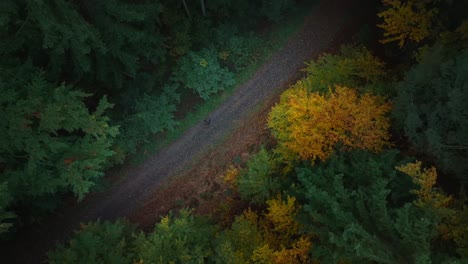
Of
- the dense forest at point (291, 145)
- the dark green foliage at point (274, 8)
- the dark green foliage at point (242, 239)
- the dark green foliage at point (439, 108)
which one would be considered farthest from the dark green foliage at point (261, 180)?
the dark green foliage at point (274, 8)

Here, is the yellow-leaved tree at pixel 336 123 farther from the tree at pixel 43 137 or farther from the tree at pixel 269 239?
the tree at pixel 43 137

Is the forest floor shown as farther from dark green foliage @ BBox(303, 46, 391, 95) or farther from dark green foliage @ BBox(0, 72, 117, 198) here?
dark green foliage @ BBox(0, 72, 117, 198)

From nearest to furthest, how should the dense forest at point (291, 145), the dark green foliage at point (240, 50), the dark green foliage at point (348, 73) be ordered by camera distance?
the dense forest at point (291, 145) → the dark green foliage at point (348, 73) → the dark green foliage at point (240, 50)

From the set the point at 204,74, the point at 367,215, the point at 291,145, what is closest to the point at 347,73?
the point at 291,145

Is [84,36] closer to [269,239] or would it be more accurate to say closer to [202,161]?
[202,161]

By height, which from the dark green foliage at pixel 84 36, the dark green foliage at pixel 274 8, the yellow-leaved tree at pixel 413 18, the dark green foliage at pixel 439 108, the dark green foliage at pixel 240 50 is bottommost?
the dark green foliage at pixel 439 108

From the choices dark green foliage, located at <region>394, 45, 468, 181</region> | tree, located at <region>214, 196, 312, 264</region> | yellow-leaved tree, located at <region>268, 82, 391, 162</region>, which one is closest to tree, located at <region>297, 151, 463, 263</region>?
yellow-leaved tree, located at <region>268, 82, 391, 162</region>
